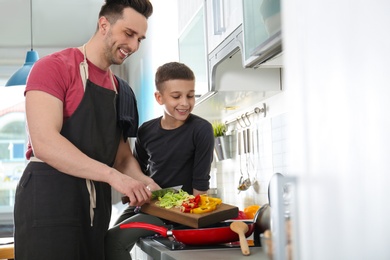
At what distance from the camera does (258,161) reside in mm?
2822

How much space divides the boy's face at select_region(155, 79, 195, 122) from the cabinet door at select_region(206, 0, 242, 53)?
0.61 feet

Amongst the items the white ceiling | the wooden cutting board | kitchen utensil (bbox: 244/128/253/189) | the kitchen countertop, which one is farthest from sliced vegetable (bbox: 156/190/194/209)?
the white ceiling

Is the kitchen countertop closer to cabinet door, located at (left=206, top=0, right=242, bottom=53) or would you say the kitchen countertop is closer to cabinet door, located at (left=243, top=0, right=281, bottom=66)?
cabinet door, located at (left=243, top=0, right=281, bottom=66)

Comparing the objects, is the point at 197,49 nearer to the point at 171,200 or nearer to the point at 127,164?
the point at 127,164

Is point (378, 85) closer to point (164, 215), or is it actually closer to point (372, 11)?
point (372, 11)

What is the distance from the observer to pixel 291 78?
602mm

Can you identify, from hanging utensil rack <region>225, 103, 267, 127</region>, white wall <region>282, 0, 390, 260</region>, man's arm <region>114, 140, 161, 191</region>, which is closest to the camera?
white wall <region>282, 0, 390, 260</region>

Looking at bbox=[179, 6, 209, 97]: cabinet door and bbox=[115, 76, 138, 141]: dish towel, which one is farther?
bbox=[179, 6, 209, 97]: cabinet door

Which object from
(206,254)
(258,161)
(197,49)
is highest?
(197,49)

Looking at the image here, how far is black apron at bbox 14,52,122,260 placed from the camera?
1823mm

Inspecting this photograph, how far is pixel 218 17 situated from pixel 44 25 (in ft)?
13.1

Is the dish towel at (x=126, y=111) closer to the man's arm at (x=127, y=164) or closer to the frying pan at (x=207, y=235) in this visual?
the man's arm at (x=127, y=164)

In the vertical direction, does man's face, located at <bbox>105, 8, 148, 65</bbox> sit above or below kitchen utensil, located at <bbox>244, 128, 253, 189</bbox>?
above

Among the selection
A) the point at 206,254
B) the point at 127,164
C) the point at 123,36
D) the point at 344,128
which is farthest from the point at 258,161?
the point at 344,128
